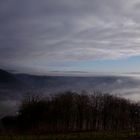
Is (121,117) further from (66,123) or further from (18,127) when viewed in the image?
(18,127)

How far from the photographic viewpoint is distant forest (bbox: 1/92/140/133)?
5615 inches

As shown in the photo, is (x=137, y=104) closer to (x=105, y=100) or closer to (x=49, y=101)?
(x=105, y=100)

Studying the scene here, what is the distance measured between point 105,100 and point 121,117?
75.5 feet

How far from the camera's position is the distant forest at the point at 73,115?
468 ft

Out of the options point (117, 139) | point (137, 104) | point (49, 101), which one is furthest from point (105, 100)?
point (117, 139)

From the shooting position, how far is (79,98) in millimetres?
168750

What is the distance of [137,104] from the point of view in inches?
7121

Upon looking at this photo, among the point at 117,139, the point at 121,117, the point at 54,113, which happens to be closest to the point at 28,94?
the point at 54,113

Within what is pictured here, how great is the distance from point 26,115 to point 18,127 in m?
6.20

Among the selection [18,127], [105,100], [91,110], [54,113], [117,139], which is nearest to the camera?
[117,139]

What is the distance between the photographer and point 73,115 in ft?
505

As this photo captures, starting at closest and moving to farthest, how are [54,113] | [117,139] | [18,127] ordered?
1. [117,139]
2. [18,127]
3. [54,113]

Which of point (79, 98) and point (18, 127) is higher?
point (79, 98)

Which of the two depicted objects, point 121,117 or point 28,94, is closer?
point 121,117
